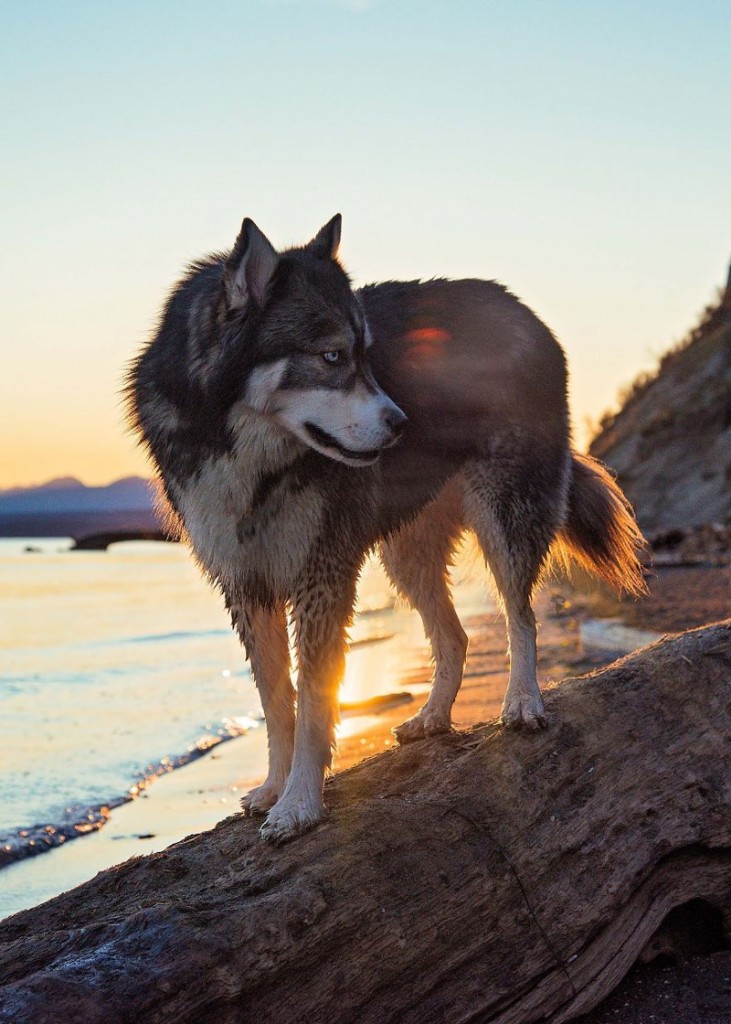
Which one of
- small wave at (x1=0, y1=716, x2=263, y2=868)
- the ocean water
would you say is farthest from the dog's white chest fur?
small wave at (x1=0, y1=716, x2=263, y2=868)

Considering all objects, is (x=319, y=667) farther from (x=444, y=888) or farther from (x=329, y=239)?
(x=329, y=239)

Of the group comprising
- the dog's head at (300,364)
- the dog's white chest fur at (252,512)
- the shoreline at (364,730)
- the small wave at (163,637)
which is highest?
the dog's head at (300,364)

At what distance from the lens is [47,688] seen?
12445 mm

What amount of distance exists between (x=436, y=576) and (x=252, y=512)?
166cm

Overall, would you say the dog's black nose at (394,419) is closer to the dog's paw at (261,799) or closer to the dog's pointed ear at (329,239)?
the dog's pointed ear at (329,239)

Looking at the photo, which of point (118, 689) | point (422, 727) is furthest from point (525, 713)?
point (118, 689)

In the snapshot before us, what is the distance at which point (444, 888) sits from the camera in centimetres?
372

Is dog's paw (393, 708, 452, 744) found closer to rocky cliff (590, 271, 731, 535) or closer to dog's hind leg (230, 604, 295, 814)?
dog's hind leg (230, 604, 295, 814)

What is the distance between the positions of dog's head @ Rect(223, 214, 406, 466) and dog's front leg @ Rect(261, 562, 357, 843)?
60cm

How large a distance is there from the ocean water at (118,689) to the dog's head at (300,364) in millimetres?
978

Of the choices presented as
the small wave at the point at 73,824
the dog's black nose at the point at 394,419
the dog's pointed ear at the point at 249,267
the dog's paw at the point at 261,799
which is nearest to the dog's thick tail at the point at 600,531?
the dog's black nose at the point at 394,419

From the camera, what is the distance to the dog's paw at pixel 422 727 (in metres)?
5.33

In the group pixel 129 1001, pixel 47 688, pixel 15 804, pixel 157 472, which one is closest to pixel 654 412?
pixel 47 688

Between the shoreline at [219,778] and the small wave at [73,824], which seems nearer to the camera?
the shoreline at [219,778]
